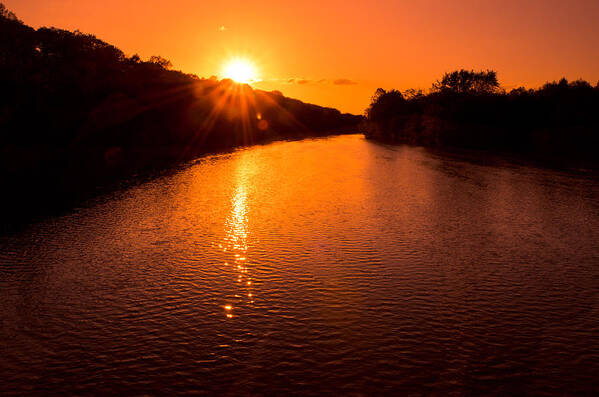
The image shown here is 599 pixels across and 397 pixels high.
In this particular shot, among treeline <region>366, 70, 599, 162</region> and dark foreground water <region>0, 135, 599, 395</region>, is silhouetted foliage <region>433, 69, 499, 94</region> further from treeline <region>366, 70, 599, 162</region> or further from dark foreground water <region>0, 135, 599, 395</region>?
dark foreground water <region>0, 135, 599, 395</region>

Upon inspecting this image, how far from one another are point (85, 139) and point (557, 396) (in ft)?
341

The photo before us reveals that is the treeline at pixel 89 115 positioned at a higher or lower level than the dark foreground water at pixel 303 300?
higher

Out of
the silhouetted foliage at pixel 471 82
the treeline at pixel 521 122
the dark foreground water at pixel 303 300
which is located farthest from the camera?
the silhouetted foliage at pixel 471 82

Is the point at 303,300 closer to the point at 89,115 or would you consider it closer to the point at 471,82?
the point at 89,115

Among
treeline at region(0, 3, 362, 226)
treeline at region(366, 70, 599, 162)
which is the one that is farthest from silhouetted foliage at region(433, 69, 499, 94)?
treeline at region(0, 3, 362, 226)

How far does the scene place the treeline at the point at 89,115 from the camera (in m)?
70.9

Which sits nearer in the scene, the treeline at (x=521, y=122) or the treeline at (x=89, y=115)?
the treeline at (x=89, y=115)

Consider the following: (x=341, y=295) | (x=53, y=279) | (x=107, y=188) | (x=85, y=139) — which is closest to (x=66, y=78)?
(x=85, y=139)

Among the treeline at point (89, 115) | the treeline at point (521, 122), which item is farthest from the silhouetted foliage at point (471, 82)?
the treeline at point (89, 115)

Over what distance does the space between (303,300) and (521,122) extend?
10826cm

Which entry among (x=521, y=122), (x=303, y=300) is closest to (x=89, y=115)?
(x=303, y=300)

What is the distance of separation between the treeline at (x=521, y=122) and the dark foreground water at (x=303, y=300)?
199 feet

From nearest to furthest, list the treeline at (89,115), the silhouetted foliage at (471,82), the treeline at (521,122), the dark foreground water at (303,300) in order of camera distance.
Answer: the dark foreground water at (303,300) < the treeline at (89,115) < the treeline at (521,122) < the silhouetted foliage at (471,82)

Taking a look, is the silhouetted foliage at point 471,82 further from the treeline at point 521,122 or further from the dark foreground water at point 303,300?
the dark foreground water at point 303,300
